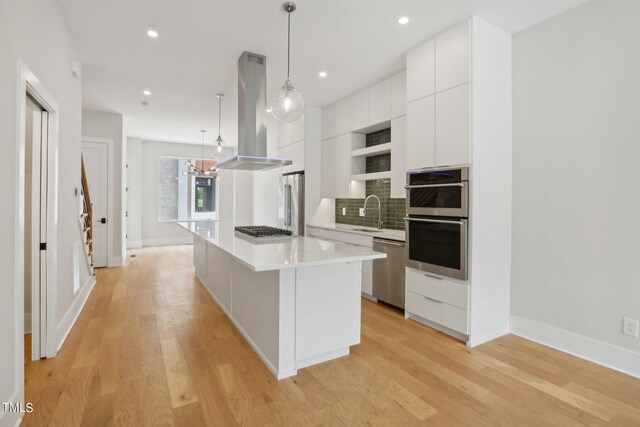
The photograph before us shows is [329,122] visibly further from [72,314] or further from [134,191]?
[134,191]

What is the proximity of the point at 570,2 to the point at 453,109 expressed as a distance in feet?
3.73

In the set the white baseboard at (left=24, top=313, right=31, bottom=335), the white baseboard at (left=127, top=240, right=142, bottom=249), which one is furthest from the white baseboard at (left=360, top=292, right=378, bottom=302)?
the white baseboard at (left=127, top=240, right=142, bottom=249)

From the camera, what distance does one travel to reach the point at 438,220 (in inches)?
117

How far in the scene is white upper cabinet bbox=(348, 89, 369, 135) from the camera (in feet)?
14.2

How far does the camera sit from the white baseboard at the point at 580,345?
2.32m

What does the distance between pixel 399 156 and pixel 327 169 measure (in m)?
1.60

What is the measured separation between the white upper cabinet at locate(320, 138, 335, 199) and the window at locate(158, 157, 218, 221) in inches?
199

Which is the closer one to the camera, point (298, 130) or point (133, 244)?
point (298, 130)

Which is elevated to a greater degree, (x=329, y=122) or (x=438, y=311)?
(x=329, y=122)

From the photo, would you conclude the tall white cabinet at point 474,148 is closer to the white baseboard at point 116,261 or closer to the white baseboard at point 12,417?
the white baseboard at point 12,417

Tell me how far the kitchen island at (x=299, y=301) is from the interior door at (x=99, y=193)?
4119 mm

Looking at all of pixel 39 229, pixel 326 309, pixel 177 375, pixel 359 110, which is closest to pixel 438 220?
pixel 326 309

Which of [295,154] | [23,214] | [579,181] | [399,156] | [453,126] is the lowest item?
[23,214]

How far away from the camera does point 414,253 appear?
322 centimetres
